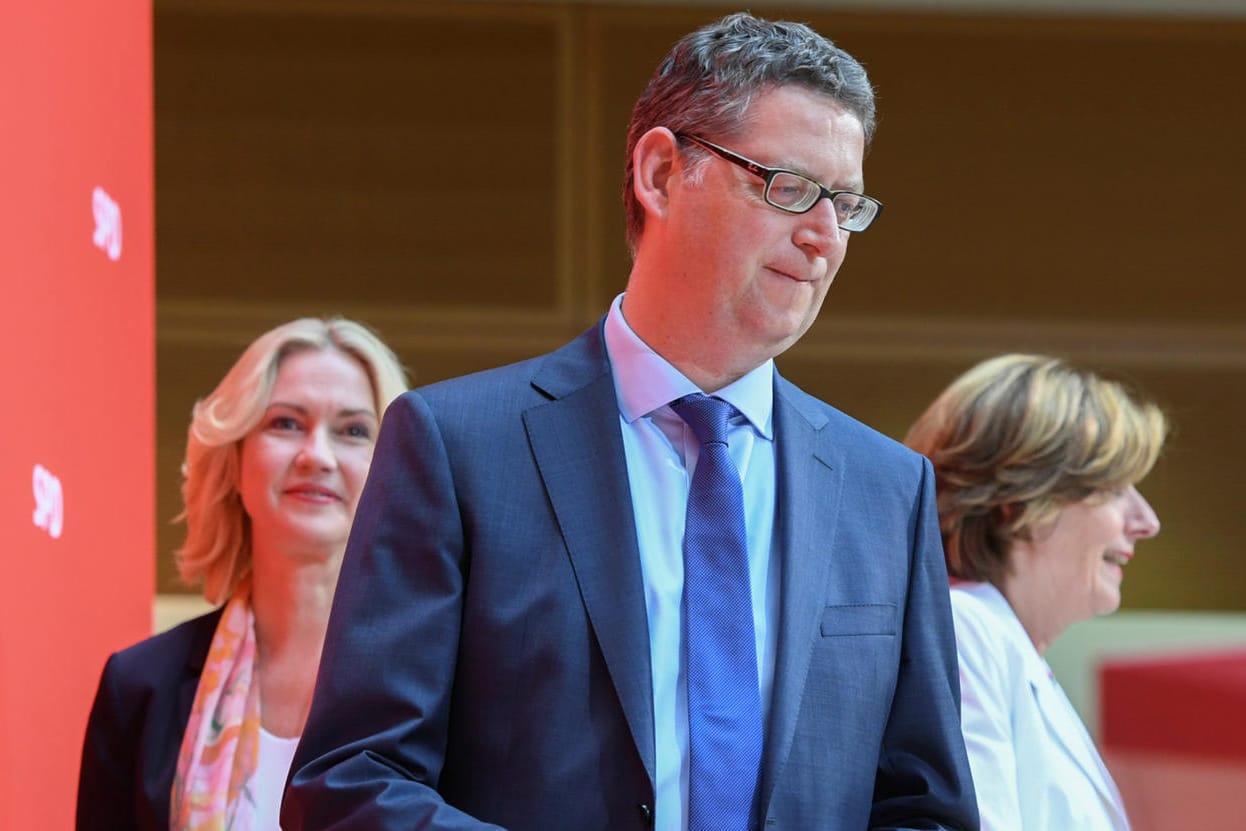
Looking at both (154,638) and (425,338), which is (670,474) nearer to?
(154,638)

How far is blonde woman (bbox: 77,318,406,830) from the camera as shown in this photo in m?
2.48

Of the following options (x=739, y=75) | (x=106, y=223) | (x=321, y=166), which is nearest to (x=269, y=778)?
(x=106, y=223)

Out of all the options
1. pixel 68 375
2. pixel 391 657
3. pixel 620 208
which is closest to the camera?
pixel 391 657

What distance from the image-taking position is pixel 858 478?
69.8 inches

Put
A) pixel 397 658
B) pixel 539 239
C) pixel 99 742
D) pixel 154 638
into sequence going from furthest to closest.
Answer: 1. pixel 539 239
2. pixel 154 638
3. pixel 99 742
4. pixel 397 658

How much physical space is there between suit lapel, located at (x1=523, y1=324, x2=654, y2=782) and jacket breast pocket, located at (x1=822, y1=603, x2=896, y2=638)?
0.64ft

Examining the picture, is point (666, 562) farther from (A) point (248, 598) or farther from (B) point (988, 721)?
(A) point (248, 598)

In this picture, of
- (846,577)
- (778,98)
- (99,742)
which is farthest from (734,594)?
(99,742)

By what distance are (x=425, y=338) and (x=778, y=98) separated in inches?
143

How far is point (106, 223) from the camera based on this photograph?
266 cm

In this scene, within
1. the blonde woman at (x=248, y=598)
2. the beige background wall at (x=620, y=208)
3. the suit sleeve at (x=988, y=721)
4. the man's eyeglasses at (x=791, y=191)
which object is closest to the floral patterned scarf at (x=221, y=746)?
the blonde woman at (x=248, y=598)

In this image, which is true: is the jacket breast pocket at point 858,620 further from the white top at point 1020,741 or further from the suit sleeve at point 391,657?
the white top at point 1020,741

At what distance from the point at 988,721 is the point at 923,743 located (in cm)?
68

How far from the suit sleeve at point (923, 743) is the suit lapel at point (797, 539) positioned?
132 mm
